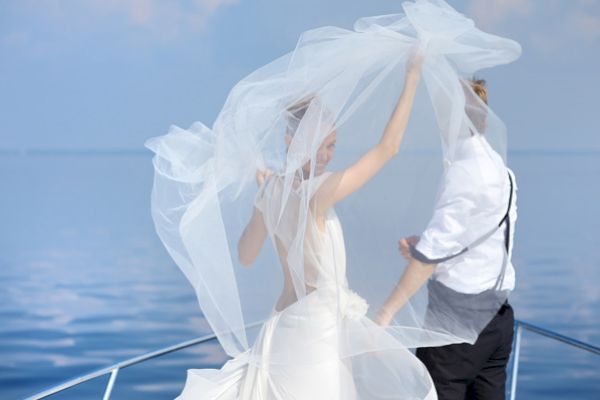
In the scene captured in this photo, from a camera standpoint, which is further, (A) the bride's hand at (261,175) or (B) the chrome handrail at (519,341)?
(B) the chrome handrail at (519,341)

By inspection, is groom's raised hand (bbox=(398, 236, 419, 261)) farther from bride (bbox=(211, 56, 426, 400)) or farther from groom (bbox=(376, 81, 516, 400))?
bride (bbox=(211, 56, 426, 400))

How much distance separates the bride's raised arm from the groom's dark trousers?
1.61ft

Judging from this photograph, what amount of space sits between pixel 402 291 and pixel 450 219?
21 cm

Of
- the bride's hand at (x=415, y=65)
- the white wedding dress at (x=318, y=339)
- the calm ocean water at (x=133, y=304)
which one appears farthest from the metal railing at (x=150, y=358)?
the calm ocean water at (x=133, y=304)

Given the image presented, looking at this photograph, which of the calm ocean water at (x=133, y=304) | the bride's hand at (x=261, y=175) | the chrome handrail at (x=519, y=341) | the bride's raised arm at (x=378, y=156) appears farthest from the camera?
the calm ocean water at (x=133, y=304)

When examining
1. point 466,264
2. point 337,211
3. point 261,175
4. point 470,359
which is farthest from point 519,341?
point 261,175

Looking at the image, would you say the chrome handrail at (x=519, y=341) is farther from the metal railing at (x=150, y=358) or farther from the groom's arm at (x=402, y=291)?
the groom's arm at (x=402, y=291)

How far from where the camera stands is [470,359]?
2.33m

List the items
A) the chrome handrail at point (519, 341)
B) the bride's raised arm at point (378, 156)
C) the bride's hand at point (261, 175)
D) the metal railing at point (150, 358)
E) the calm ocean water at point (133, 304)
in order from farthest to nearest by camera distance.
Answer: the calm ocean water at point (133, 304) → the chrome handrail at point (519, 341) → the metal railing at point (150, 358) → the bride's hand at point (261, 175) → the bride's raised arm at point (378, 156)

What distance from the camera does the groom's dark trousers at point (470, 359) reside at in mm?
2320

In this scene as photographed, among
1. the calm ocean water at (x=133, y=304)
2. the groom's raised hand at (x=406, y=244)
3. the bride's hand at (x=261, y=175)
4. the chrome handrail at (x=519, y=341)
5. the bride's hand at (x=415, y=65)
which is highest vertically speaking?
the calm ocean water at (x=133, y=304)

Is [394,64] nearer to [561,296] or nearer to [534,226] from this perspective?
[561,296]

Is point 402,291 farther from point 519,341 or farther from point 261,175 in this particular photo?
point 519,341

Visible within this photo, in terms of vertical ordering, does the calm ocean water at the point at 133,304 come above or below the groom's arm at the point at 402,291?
above
